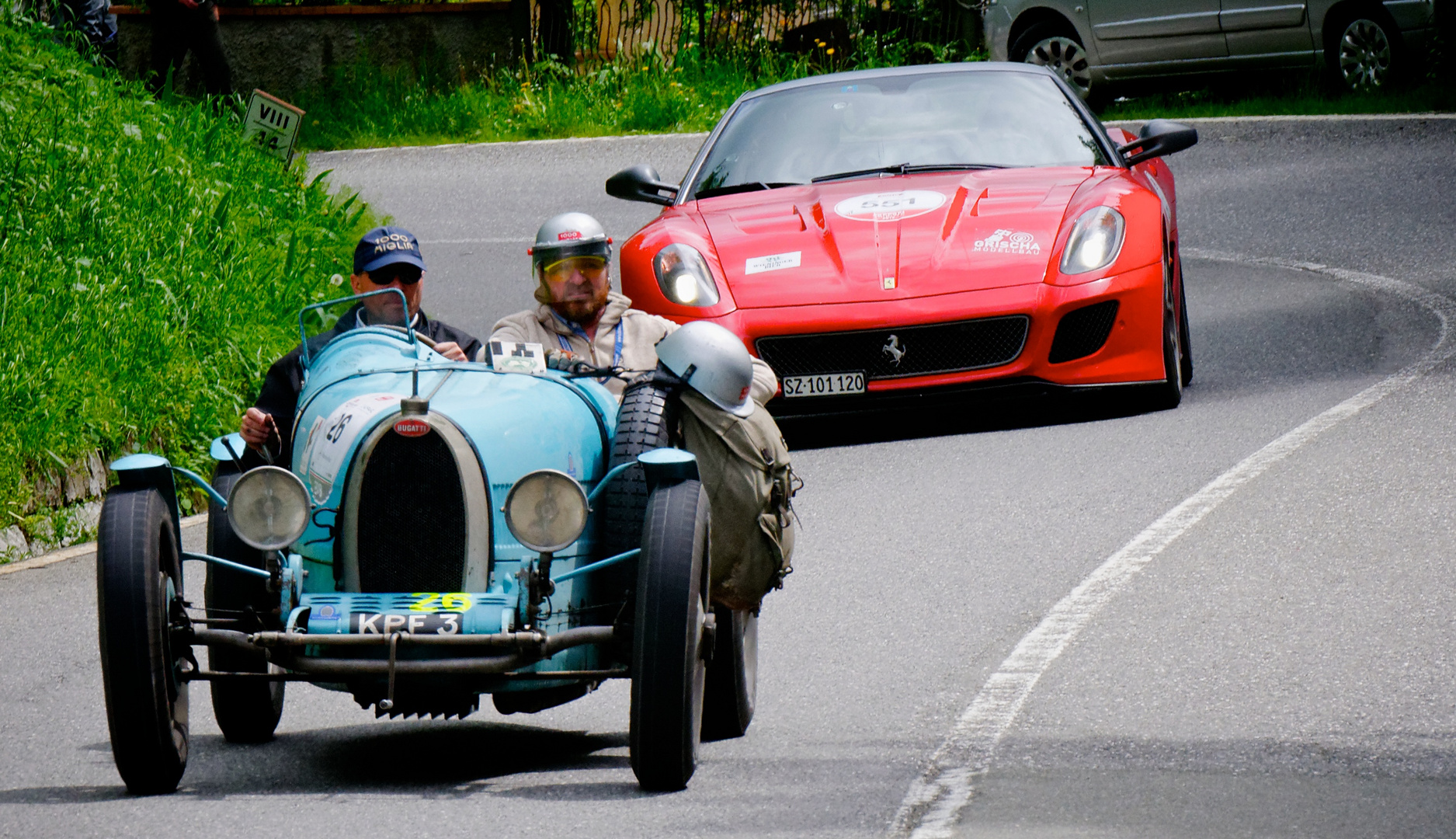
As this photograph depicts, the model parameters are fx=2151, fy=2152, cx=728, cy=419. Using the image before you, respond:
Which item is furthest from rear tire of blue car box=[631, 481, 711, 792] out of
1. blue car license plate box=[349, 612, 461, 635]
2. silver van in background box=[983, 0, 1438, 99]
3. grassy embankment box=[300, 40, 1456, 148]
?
silver van in background box=[983, 0, 1438, 99]

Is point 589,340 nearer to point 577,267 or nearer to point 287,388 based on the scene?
point 577,267

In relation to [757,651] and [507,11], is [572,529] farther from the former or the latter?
[507,11]

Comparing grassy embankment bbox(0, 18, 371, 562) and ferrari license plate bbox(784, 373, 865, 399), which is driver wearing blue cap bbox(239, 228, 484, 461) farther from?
grassy embankment bbox(0, 18, 371, 562)

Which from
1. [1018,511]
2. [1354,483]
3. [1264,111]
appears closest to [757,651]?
[1018,511]

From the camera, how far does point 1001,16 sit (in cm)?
1977

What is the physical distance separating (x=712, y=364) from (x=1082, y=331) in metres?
3.85

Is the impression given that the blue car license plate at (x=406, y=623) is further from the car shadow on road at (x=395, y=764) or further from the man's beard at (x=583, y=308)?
the man's beard at (x=583, y=308)

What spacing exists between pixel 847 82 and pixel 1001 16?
31.4 feet

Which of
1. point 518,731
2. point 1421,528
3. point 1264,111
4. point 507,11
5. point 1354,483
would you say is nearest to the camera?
point 518,731

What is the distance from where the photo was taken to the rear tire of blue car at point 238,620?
5.12 m

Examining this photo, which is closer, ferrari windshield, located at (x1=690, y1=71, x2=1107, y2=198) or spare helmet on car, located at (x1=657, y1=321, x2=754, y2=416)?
spare helmet on car, located at (x1=657, y1=321, x2=754, y2=416)

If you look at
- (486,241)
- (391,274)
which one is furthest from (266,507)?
(486,241)

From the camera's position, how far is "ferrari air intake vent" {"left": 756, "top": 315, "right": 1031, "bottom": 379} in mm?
8789

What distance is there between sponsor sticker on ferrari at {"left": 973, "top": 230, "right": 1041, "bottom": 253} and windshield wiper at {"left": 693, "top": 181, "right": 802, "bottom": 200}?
4.30 feet
